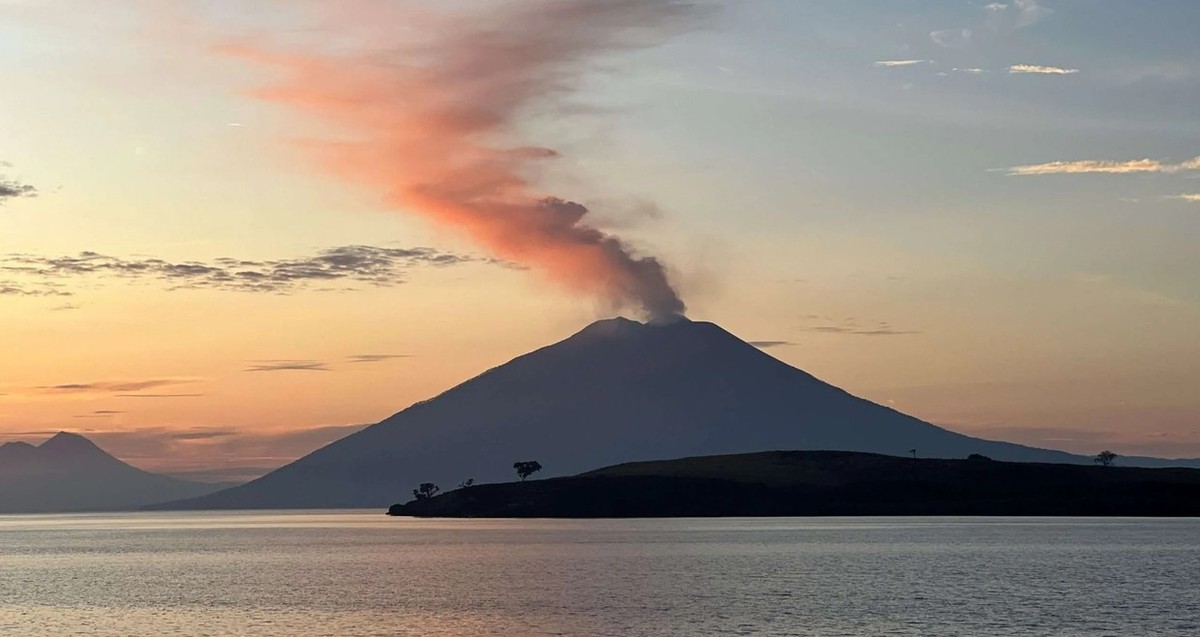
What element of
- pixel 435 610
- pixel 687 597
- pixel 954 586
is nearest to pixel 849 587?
pixel 954 586

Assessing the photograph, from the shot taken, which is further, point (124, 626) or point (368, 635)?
point (124, 626)

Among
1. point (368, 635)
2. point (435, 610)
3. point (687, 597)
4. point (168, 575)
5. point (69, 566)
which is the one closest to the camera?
point (368, 635)

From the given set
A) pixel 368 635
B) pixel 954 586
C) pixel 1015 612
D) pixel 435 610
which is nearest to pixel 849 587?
pixel 954 586

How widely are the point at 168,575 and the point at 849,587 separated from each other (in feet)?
234

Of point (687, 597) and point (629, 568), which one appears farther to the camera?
point (629, 568)

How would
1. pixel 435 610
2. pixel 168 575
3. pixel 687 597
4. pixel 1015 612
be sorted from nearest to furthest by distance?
pixel 1015 612 < pixel 435 610 < pixel 687 597 < pixel 168 575

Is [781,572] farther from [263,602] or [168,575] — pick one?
[168,575]

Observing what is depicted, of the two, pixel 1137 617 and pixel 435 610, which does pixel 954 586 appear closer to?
pixel 1137 617

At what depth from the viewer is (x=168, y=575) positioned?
148 metres

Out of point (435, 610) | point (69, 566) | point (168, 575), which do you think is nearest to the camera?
point (435, 610)

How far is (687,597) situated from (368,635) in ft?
96.2

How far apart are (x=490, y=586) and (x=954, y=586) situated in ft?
121

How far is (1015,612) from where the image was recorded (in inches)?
3590

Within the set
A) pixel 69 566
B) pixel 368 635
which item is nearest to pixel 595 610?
pixel 368 635
